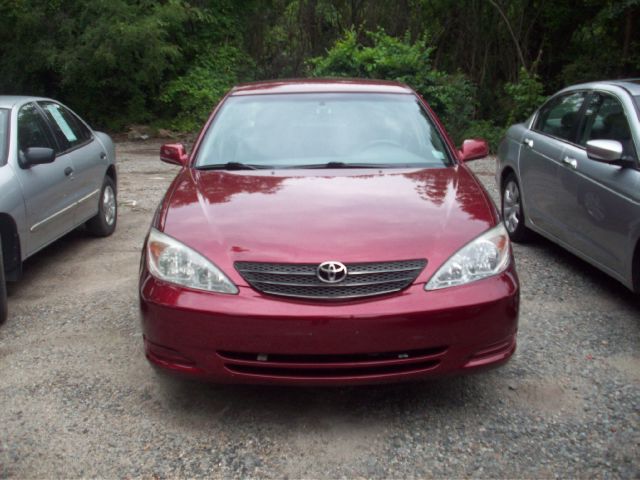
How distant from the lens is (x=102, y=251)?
22.9 ft

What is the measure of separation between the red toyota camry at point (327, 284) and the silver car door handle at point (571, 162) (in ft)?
6.49

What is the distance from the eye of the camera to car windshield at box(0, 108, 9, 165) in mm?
5598

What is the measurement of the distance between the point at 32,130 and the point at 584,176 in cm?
448

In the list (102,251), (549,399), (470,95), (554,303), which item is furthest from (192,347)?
(470,95)

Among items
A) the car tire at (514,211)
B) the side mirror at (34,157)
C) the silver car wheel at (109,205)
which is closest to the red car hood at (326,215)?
the side mirror at (34,157)

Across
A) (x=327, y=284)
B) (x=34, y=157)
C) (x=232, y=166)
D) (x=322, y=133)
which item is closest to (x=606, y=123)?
(x=322, y=133)

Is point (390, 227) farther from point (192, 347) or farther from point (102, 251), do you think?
point (102, 251)

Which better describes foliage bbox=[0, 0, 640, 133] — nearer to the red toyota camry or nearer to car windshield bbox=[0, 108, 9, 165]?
car windshield bbox=[0, 108, 9, 165]

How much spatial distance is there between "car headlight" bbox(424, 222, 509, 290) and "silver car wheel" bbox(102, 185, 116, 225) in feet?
16.3

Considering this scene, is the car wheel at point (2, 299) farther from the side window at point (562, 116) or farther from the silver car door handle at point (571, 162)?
the side window at point (562, 116)

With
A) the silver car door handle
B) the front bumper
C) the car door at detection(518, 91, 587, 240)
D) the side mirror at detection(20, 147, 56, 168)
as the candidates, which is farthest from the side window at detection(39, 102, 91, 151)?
the silver car door handle

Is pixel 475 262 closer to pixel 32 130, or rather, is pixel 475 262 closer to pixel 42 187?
pixel 42 187

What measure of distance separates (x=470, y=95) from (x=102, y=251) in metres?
10.5

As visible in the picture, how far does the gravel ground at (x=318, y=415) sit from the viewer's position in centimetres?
315
